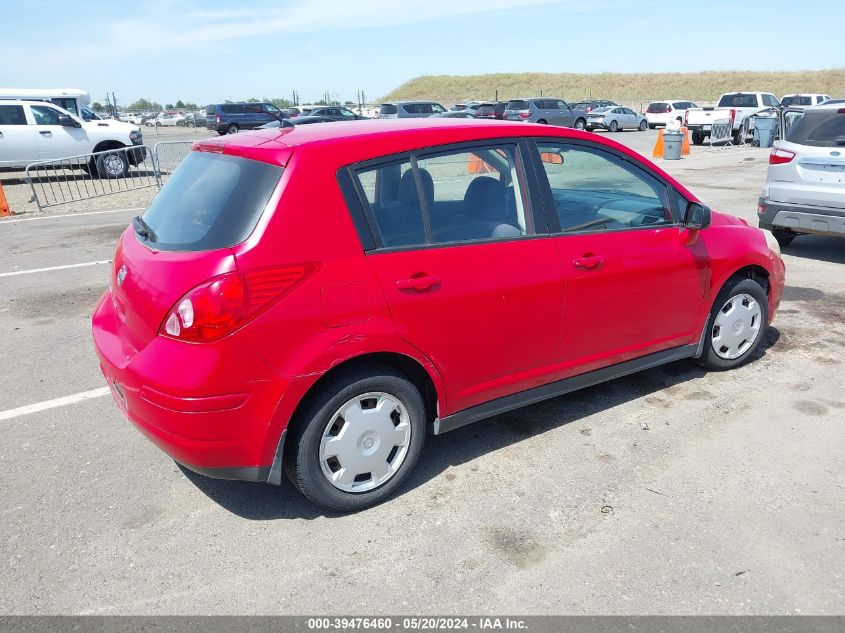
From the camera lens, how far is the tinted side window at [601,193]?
3672 mm

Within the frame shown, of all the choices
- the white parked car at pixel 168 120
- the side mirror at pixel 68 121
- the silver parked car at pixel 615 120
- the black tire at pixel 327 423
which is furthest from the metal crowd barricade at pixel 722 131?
the white parked car at pixel 168 120

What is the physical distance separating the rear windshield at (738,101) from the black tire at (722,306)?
80.4 ft

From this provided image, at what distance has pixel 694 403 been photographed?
427cm

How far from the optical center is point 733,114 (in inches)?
972

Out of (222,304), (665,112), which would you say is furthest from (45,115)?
(665,112)

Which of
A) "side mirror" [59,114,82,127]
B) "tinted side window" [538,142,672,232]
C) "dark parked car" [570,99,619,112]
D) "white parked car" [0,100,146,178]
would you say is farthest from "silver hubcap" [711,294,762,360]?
"dark parked car" [570,99,619,112]

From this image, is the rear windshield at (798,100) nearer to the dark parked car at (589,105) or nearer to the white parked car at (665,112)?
the white parked car at (665,112)

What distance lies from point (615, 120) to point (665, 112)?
2.42m

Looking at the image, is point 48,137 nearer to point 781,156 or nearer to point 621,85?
point 781,156

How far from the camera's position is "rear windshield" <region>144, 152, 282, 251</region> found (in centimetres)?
285

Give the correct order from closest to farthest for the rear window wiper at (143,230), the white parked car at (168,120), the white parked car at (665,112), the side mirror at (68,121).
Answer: the rear window wiper at (143,230) → the side mirror at (68,121) → the white parked car at (665,112) → the white parked car at (168,120)

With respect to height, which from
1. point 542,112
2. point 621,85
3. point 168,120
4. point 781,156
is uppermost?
point 781,156

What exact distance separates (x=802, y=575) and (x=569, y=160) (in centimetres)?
235

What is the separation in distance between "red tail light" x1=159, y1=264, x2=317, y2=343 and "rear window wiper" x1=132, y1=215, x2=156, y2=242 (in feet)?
2.16
